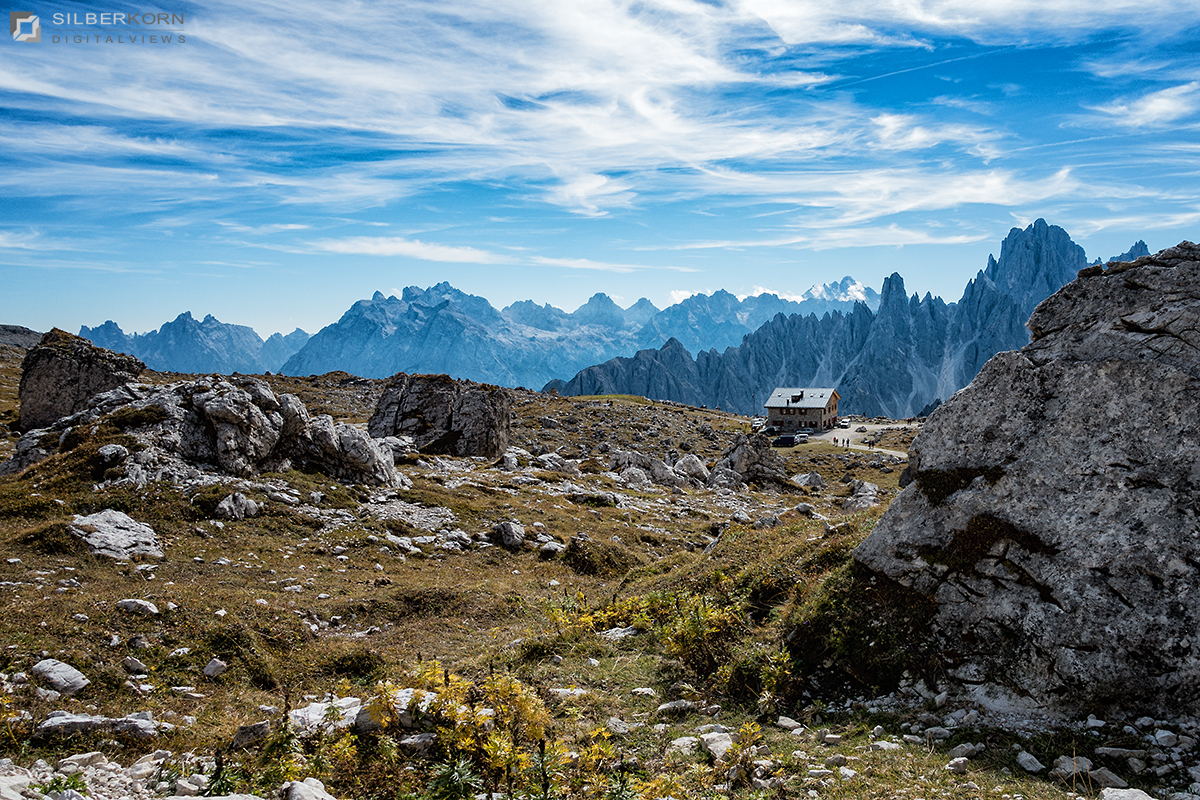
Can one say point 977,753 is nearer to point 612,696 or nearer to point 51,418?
point 612,696

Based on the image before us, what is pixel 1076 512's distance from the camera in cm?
977

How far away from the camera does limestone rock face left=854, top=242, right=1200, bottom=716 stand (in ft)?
28.7

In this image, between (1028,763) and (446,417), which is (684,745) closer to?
(1028,763)

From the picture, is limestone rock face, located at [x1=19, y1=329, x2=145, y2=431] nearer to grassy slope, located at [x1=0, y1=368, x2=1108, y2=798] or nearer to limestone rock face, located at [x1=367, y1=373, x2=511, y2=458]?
limestone rock face, located at [x1=367, y1=373, x2=511, y2=458]

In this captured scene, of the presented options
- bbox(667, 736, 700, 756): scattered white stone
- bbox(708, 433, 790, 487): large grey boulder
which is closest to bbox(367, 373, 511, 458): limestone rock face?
bbox(708, 433, 790, 487): large grey boulder

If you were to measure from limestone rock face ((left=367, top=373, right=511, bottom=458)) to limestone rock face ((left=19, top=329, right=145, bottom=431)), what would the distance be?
69.2ft

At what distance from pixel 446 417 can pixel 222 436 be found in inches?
962

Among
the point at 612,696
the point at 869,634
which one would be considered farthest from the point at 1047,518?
the point at 612,696

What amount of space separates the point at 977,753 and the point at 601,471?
144ft

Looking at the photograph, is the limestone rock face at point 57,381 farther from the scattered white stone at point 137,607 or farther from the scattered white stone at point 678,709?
the scattered white stone at point 678,709

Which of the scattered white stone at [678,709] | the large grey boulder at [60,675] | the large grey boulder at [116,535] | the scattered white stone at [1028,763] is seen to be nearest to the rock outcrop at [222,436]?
the large grey boulder at [116,535]

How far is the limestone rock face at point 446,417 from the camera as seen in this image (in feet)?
164

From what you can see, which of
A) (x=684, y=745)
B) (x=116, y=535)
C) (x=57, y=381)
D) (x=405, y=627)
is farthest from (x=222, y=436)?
(x=57, y=381)

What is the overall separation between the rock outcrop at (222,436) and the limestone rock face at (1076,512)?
2580 centimetres
